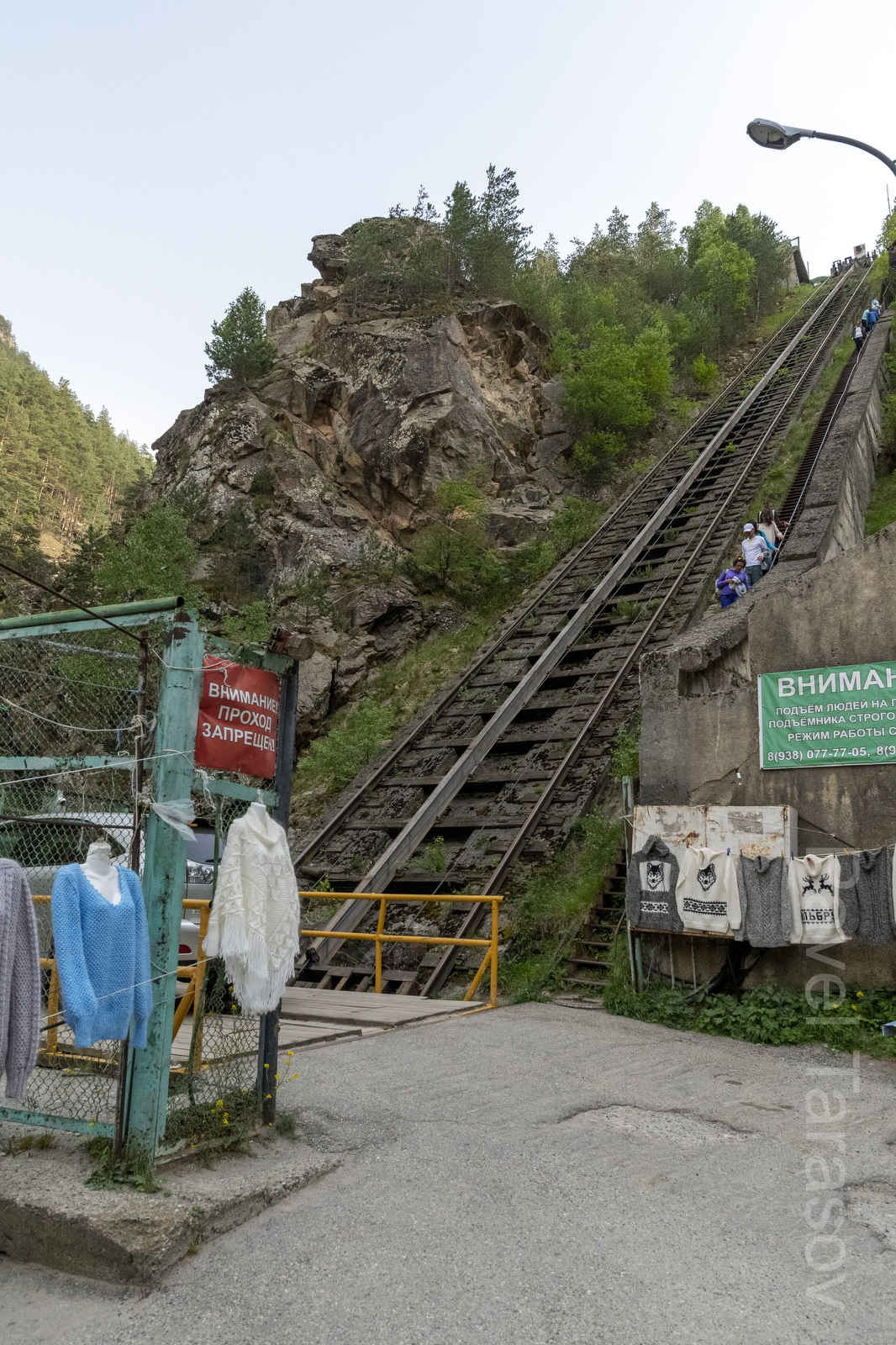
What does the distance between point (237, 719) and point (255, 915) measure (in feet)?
3.36

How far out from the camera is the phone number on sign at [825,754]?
821cm

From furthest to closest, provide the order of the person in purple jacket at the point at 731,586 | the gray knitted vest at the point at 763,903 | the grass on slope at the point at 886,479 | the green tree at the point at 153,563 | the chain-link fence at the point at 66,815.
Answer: the green tree at the point at 153,563
the grass on slope at the point at 886,479
the person in purple jacket at the point at 731,586
the gray knitted vest at the point at 763,903
the chain-link fence at the point at 66,815

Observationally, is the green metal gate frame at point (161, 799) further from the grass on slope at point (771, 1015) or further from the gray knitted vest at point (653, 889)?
the grass on slope at point (771, 1015)

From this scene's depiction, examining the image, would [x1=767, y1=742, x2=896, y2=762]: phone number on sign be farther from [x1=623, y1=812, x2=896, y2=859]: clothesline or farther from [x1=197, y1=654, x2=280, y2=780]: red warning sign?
[x1=197, y1=654, x2=280, y2=780]: red warning sign

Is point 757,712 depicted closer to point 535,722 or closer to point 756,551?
point 535,722

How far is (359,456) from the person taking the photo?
74.4ft

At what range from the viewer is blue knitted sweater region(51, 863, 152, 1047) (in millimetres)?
3971

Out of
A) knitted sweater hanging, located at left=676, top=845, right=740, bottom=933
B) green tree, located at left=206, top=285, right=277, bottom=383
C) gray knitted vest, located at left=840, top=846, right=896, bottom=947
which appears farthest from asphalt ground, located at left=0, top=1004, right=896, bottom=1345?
green tree, located at left=206, top=285, right=277, bottom=383

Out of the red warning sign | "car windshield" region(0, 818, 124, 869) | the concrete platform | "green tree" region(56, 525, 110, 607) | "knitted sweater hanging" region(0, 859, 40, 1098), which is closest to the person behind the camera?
the concrete platform

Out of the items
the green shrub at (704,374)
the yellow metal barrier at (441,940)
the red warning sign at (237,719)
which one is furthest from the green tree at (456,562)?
the green shrub at (704,374)

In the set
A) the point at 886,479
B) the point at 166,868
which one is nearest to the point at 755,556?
the point at 886,479

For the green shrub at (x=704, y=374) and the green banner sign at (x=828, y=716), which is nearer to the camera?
the green banner sign at (x=828, y=716)

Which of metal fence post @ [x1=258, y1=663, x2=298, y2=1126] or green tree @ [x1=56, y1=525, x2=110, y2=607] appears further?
green tree @ [x1=56, y1=525, x2=110, y2=607]

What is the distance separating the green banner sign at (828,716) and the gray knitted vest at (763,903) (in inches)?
40.3
